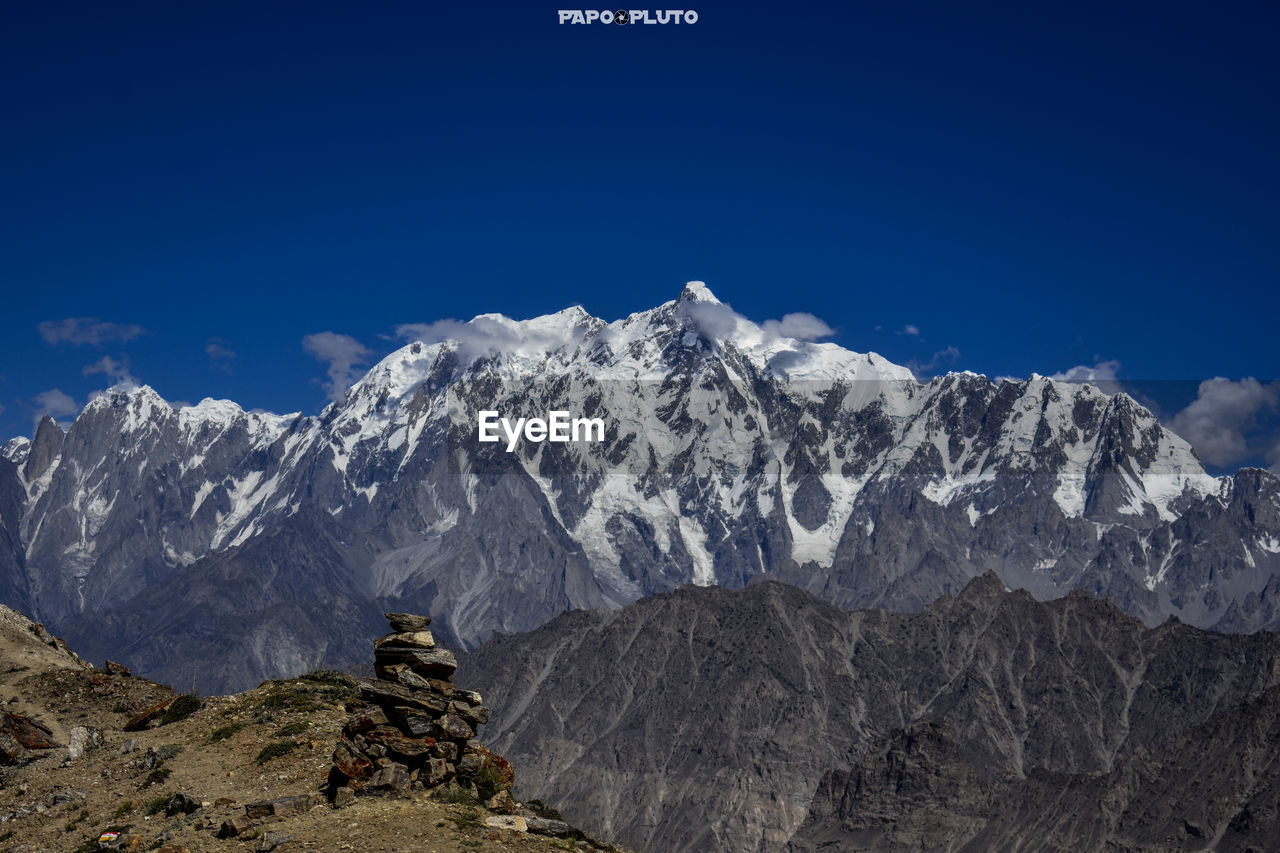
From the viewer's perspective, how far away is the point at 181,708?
50.2 m

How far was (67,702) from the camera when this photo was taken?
55.3 m

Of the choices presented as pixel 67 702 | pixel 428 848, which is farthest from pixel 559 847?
pixel 67 702

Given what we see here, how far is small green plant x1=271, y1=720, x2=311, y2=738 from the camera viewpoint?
44.6 m

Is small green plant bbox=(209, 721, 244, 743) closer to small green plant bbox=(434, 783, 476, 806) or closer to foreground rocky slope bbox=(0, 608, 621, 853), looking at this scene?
foreground rocky slope bbox=(0, 608, 621, 853)

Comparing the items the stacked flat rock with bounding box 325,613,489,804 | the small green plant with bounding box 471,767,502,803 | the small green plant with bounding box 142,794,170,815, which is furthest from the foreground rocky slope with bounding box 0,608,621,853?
the stacked flat rock with bounding box 325,613,489,804

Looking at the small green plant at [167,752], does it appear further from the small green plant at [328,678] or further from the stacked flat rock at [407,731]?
the stacked flat rock at [407,731]

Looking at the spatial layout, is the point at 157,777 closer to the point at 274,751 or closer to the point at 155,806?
the point at 155,806

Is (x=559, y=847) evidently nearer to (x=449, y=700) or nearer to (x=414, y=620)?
(x=449, y=700)

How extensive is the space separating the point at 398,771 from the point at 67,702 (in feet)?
77.8

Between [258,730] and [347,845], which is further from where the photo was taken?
[258,730]

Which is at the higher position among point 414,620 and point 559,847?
point 414,620

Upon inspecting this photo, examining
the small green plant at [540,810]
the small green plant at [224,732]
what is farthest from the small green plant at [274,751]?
the small green plant at [540,810]

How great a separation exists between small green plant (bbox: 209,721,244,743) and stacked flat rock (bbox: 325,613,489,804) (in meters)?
8.32

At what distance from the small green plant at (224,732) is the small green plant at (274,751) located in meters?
2.42
